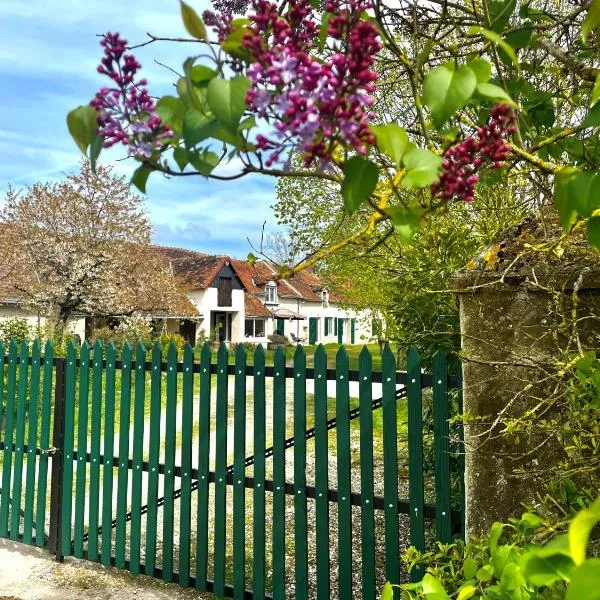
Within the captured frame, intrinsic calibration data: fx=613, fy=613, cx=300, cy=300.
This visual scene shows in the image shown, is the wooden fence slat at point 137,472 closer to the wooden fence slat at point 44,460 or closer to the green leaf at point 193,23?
the wooden fence slat at point 44,460

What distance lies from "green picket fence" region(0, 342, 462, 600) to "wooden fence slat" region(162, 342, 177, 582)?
0.01m

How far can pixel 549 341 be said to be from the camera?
2.95m

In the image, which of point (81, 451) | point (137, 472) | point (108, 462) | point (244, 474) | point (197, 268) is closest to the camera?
point (244, 474)

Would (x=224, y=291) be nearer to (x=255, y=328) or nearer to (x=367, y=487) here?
(x=255, y=328)

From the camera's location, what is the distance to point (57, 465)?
547 cm

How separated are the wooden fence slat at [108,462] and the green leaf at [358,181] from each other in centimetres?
454

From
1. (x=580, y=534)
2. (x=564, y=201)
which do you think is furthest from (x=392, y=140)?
(x=580, y=534)

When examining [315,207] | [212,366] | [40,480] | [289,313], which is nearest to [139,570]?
[40,480]

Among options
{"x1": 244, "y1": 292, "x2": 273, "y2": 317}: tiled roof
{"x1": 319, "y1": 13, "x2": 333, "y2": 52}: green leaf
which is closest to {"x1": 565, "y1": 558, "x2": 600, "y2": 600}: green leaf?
{"x1": 319, "y1": 13, "x2": 333, "y2": 52}: green leaf

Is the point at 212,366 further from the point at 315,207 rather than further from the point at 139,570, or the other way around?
the point at 315,207

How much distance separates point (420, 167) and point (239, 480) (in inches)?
156

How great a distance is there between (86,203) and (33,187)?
2479 mm

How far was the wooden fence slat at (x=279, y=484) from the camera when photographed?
429 centimetres

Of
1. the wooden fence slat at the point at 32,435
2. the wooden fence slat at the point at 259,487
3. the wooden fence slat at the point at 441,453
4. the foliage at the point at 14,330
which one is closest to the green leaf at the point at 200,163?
the wooden fence slat at the point at 441,453
